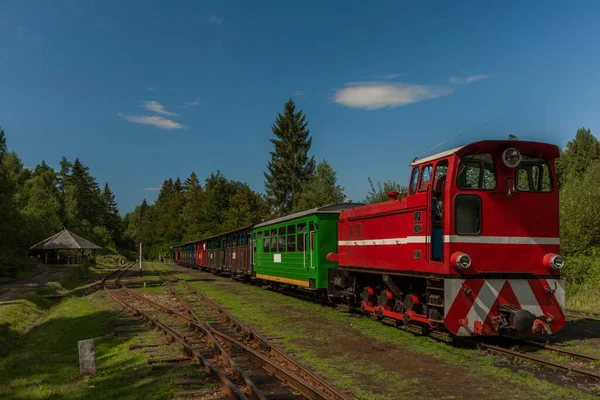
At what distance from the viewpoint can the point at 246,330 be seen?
1141 cm

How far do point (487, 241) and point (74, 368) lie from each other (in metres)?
8.56

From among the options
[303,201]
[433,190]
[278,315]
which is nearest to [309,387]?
[433,190]

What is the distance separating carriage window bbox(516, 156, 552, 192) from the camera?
980 centimetres

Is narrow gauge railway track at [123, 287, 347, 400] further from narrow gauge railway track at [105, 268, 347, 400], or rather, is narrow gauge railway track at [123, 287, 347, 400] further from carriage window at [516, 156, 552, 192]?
carriage window at [516, 156, 552, 192]

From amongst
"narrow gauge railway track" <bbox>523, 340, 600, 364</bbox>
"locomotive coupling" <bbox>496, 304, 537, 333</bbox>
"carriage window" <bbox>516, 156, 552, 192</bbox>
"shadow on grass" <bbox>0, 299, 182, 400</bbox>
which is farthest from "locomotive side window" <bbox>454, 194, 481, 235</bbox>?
"shadow on grass" <bbox>0, 299, 182, 400</bbox>

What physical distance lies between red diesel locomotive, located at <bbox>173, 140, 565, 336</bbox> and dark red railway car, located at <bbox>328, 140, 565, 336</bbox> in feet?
0.06

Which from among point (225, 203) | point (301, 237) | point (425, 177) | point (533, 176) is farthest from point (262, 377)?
point (225, 203)

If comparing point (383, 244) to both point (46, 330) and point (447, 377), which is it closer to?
point (447, 377)

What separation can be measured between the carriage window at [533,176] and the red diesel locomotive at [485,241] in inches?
0.8

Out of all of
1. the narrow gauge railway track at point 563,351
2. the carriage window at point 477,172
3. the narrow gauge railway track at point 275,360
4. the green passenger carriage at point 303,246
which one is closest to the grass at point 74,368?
the narrow gauge railway track at point 275,360

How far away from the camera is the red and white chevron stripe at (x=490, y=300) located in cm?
894

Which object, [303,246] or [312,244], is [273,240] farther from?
[312,244]

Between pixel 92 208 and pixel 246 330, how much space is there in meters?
105

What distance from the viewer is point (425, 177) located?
33.6 feet
